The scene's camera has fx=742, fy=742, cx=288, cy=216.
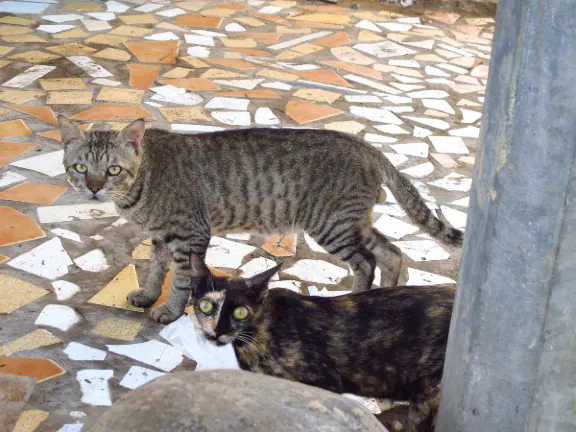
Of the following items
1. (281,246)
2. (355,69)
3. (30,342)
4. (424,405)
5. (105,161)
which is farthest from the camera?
(355,69)

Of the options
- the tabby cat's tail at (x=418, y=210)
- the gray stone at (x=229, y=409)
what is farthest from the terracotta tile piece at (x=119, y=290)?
the gray stone at (x=229, y=409)

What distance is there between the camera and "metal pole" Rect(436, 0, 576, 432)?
1974 mm

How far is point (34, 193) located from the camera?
18.9 ft

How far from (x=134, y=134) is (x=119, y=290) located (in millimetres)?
1040

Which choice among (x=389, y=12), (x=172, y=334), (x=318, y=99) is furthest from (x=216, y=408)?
(x=389, y=12)

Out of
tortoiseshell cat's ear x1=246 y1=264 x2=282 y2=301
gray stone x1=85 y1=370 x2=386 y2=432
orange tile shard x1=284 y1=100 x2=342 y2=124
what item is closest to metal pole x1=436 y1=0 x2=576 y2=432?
gray stone x1=85 y1=370 x2=386 y2=432

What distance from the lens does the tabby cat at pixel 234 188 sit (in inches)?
173

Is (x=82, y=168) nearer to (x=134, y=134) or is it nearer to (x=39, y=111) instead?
(x=134, y=134)

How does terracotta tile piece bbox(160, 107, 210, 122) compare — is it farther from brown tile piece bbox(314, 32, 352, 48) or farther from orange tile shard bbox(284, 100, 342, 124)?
brown tile piece bbox(314, 32, 352, 48)

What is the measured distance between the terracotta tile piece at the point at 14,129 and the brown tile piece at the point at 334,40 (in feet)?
13.6

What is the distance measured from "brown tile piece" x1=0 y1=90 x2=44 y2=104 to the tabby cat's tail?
4183 mm

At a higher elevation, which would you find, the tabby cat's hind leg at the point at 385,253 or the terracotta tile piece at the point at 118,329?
the tabby cat's hind leg at the point at 385,253

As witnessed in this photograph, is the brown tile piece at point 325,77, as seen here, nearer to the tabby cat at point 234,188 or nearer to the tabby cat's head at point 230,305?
the tabby cat at point 234,188

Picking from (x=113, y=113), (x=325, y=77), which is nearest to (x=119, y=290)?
(x=113, y=113)
